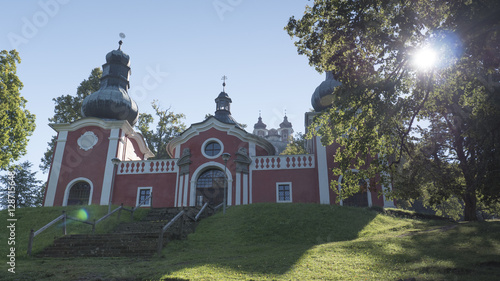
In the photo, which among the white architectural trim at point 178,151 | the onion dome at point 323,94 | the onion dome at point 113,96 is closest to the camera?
the onion dome at point 323,94

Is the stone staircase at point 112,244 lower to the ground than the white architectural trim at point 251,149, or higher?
lower

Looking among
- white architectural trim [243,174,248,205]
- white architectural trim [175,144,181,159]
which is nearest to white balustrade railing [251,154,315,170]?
white architectural trim [243,174,248,205]

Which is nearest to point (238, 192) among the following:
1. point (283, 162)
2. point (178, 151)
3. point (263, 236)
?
point (283, 162)

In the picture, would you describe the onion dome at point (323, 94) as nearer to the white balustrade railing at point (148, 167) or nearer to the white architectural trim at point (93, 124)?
the white balustrade railing at point (148, 167)

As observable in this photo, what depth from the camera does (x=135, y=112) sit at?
26.0 metres

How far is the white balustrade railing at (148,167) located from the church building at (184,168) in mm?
37

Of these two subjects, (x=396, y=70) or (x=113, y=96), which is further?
(x=113, y=96)

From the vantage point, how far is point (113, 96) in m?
25.0

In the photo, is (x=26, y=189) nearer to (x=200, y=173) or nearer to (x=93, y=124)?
(x=93, y=124)

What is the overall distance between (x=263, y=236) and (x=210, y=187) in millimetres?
10020

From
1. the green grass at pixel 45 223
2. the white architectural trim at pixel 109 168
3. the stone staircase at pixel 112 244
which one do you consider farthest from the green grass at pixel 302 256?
the white architectural trim at pixel 109 168

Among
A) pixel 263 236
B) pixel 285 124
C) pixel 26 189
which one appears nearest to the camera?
pixel 263 236

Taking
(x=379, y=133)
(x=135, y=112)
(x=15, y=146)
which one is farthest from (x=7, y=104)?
(x=379, y=133)

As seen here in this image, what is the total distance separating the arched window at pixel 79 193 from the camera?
2262 cm
